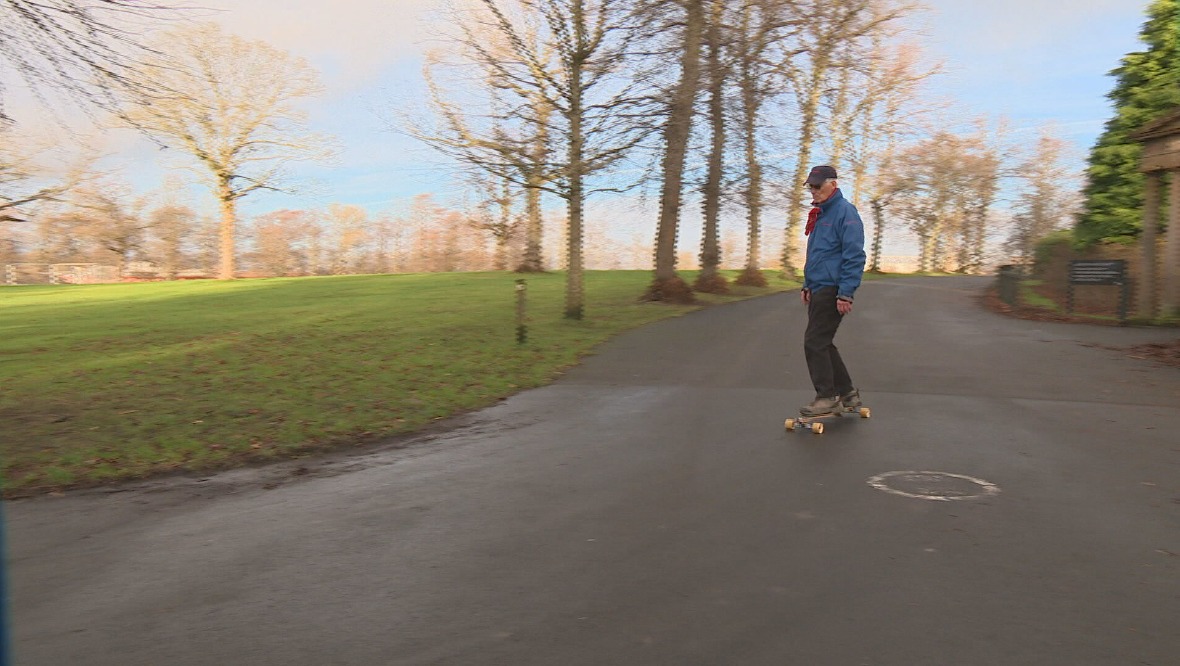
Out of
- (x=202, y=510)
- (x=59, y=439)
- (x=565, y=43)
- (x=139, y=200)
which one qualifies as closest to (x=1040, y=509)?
(x=202, y=510)

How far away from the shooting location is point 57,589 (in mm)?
3877

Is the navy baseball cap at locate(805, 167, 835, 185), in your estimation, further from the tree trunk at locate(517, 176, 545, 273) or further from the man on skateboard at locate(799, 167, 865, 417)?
the tree trunk at locate(517, 176, 545, 273)

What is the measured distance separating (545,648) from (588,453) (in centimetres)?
342

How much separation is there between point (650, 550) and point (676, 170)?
19.1 meters

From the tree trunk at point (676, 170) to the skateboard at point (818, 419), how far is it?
13075 millimetres

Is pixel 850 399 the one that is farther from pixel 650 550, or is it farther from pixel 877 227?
pixel 877 227

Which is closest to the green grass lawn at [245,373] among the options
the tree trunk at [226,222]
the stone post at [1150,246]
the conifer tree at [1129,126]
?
the stone post at [1150,246]

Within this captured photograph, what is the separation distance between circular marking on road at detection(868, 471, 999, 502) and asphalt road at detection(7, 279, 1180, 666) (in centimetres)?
3

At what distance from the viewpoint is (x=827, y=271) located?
24.2ft

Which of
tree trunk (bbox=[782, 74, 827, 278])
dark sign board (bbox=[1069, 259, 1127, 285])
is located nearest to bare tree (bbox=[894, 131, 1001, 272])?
tree trunk (bbox=[782, 74, 827, 278])

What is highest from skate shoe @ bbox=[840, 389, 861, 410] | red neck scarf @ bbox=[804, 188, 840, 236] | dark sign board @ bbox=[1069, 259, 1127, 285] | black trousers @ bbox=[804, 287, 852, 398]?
red neck scarf @ bbox=[804, 188, 840, 236]

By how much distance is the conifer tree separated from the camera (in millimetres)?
24500

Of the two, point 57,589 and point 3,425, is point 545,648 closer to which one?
point 57,589

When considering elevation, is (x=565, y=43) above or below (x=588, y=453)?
above
